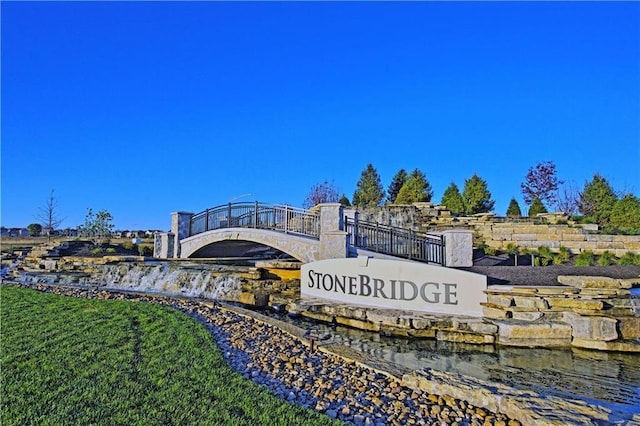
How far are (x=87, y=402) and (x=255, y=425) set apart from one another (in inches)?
58.1

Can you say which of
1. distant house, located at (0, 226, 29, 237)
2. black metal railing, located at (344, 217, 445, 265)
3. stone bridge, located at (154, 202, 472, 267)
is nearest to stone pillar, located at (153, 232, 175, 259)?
stone bridge, located at (154, 202, 472, 267)

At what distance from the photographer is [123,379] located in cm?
380

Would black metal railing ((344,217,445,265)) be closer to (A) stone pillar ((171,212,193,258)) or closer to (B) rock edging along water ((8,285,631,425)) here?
(B) rock edging along water ((8,285,631,425))

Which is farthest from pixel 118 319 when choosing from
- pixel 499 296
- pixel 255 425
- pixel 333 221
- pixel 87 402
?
pixel 333 221

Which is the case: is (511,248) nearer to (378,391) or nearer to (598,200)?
(598,200)

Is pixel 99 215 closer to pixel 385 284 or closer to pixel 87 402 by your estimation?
pixel 385 284

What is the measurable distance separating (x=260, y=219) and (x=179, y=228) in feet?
19.0

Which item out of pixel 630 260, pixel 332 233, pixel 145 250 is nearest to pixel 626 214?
pixel 630 260

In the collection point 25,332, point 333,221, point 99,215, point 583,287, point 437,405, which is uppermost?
point 99,215

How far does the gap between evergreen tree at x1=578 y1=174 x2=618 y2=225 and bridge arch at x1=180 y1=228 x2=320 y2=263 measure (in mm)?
16539

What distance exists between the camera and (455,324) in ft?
22.4

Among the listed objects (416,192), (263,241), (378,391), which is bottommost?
(378,391)

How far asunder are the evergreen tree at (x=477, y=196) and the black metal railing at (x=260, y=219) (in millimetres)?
16631

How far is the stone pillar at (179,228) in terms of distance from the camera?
797 inches
